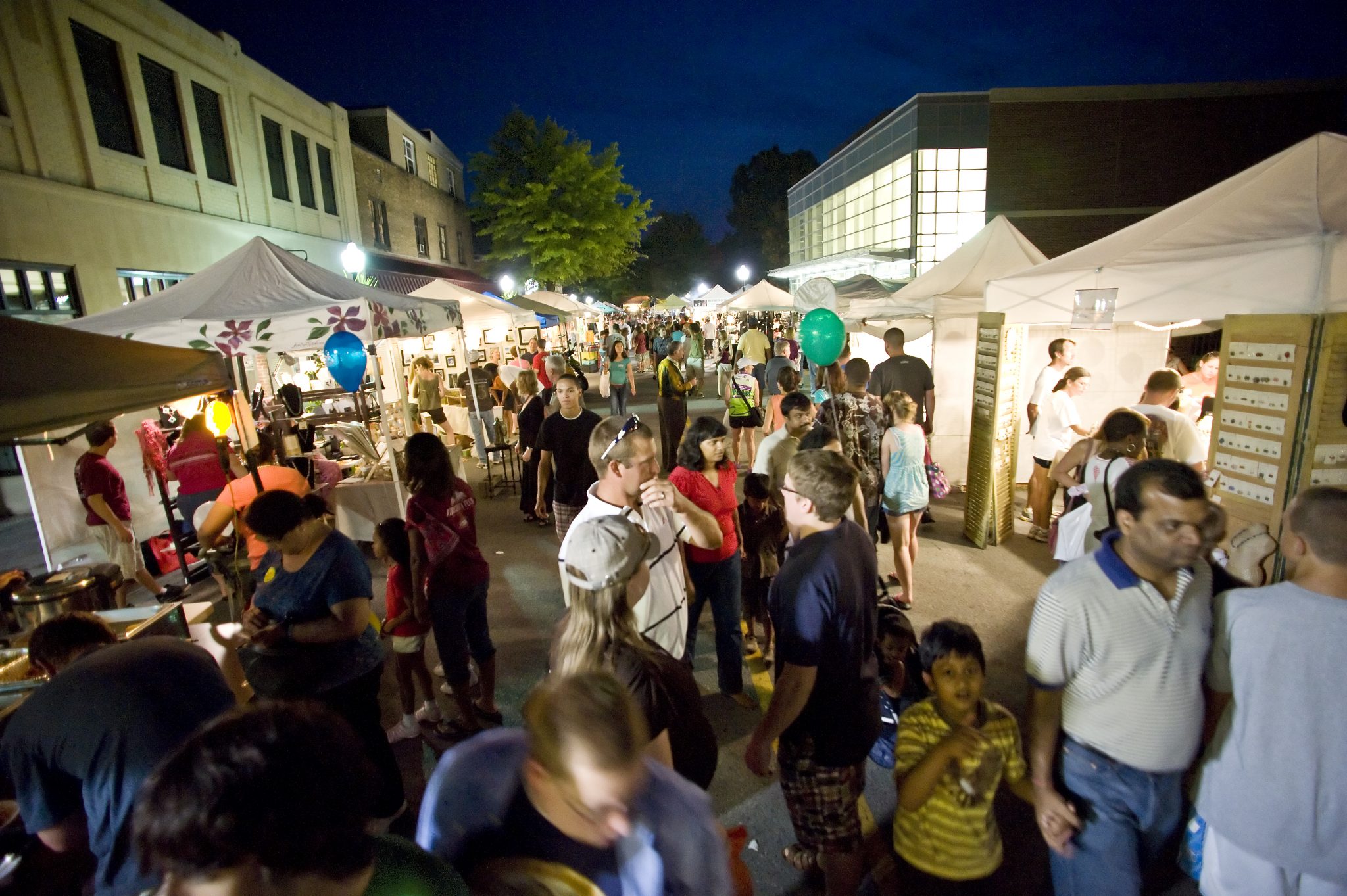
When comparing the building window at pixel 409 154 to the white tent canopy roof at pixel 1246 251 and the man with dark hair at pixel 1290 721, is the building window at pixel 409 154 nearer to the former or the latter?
the white tent canopy roof at pixel 1246 251

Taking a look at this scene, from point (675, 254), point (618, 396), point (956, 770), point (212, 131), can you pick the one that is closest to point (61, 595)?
point (956, 770)

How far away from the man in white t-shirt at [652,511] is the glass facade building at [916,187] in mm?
17844

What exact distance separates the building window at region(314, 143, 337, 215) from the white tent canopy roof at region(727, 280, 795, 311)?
1124cm

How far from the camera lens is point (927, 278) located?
8414 mm

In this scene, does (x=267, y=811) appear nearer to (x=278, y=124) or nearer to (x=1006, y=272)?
(x=1006, y=272)

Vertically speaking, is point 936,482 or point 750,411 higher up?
point 750,411

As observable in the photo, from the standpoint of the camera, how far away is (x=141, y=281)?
10.5 m

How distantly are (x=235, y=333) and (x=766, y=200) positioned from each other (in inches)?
2743

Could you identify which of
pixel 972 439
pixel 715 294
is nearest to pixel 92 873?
pixel 972 439

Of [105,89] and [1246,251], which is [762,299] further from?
[105,89]

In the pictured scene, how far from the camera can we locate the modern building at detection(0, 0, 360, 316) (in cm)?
857

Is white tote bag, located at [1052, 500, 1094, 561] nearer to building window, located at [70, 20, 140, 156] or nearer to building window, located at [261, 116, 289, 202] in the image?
building window, located at [70, 20, 140, 156]

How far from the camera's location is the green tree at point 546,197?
79.5ft

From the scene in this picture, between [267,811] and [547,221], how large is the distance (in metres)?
25.5
